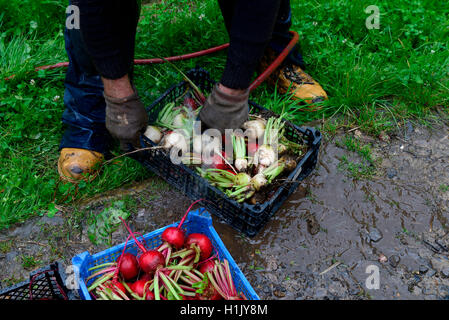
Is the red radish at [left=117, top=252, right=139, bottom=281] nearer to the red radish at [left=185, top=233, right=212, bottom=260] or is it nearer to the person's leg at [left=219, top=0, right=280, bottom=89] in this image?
the red radish at [left=185, top=233, right=212, bottom=260]

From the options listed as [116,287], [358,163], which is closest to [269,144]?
[358,163]

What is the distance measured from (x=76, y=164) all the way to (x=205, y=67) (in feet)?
5.15

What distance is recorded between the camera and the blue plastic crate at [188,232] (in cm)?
205

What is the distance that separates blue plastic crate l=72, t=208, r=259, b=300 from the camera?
6.74 feet

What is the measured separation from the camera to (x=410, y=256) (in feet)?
8.14

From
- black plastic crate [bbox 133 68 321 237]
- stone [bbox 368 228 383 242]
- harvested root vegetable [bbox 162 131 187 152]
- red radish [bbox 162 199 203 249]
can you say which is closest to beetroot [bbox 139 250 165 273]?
red radish [bbox 162 199 203 249]

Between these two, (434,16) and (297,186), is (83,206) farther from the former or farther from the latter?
(434,16)

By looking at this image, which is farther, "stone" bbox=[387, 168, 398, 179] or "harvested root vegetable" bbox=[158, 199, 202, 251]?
"stone" bbox=[387, 168, 398, 179]

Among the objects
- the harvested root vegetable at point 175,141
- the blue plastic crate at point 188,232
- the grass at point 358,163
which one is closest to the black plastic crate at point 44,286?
the blue plastic crate at point 188,232

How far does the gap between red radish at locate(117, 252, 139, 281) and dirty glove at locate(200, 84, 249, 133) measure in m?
0.97

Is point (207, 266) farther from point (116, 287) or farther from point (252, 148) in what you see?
point (252, 148)

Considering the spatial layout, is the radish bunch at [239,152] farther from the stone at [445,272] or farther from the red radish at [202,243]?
the stone at [445,272]

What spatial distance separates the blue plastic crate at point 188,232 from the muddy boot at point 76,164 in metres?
0.86
